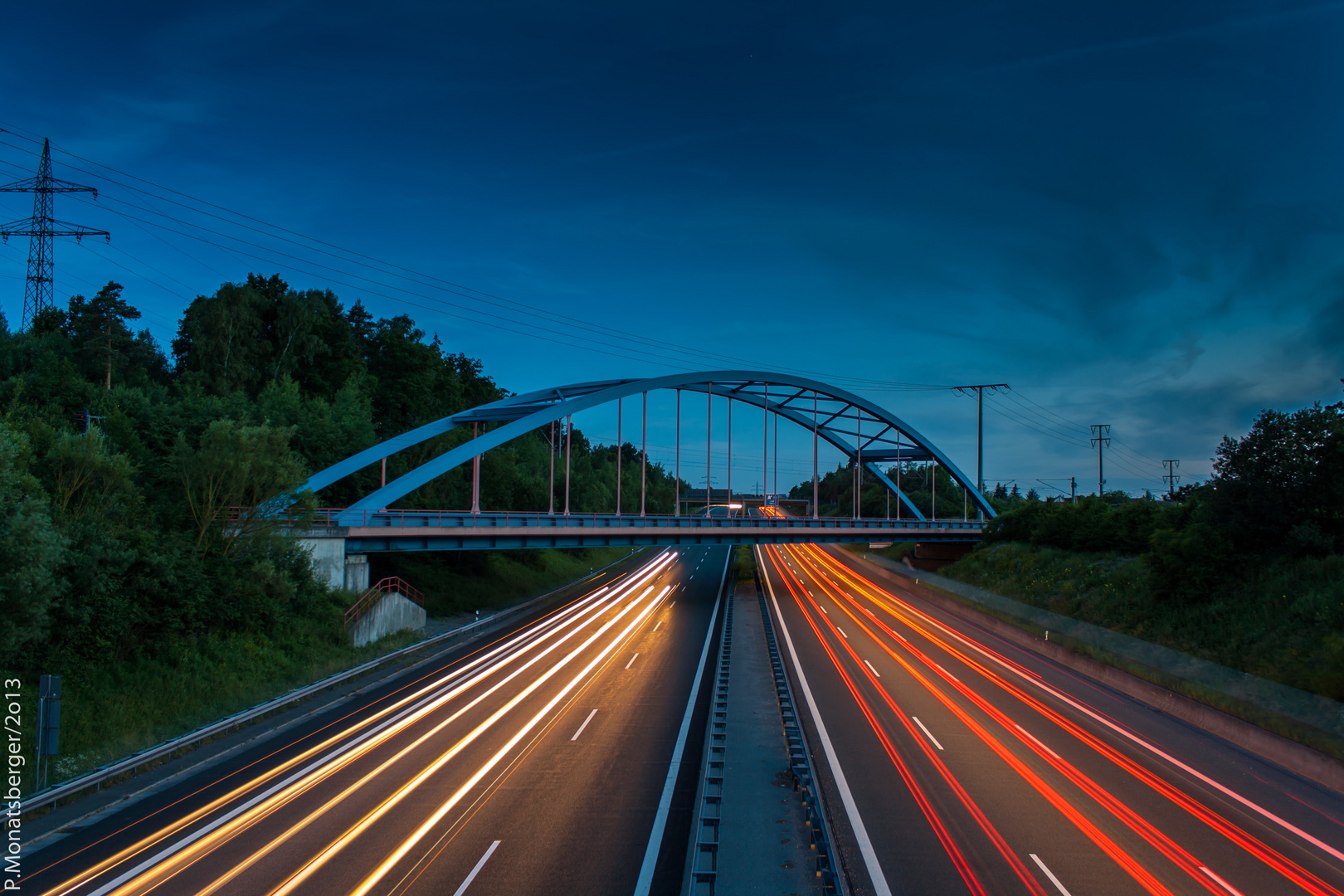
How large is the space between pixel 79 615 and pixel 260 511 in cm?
780

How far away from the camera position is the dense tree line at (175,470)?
18.6 metres

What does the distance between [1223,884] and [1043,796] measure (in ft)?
10.6

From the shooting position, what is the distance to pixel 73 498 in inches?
909

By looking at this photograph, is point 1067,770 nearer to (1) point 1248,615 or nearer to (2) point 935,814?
(2) point 935,814

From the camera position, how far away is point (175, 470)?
28.6 meters

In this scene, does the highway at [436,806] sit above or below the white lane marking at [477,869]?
below

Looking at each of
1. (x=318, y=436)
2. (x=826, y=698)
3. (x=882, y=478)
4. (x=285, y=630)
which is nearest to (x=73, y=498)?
(x=285, y=630)

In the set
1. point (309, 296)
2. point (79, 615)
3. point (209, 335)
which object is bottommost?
point (79, 615)

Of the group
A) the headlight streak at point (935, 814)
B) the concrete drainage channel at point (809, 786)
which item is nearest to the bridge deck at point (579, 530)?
the concrete drainage channel at point (809, 786)

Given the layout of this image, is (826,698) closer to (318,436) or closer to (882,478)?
(318,436)

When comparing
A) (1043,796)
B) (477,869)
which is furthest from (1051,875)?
(477,869)

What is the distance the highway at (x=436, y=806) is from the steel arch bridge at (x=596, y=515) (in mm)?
12199

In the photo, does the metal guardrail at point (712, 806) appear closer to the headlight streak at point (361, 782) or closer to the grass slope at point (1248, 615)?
the headlight streak at point (361, 782)

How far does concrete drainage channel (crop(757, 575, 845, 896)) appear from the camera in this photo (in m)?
9.74
